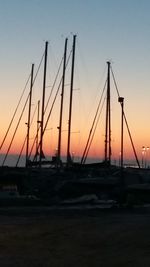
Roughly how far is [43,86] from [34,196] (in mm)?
14398

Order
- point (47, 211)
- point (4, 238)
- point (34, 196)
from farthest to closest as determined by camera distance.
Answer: point (34, 196) < point (47, 211) < point (4, 238)

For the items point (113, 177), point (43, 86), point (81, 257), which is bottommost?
point (81, 257)

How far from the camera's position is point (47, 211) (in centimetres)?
3516

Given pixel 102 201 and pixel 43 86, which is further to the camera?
pixel 43 86

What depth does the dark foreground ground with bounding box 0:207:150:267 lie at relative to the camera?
17.8m

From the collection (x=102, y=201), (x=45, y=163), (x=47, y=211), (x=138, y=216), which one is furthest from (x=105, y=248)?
(x=45, y=163)

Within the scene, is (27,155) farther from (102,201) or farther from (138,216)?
(138,216)

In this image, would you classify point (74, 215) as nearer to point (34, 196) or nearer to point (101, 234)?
point (101, 234)

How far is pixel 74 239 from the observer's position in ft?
73.0

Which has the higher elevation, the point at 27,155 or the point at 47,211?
the point at 27,155

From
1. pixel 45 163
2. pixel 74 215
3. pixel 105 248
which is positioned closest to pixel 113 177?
pixel 45 163

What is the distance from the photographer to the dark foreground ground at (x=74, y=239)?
17828 millimetres

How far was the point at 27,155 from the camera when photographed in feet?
201

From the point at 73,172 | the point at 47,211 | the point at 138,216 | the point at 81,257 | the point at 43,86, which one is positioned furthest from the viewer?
the point at 43,86
